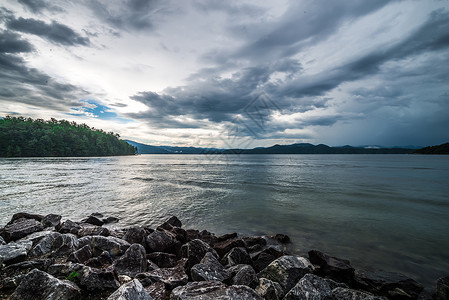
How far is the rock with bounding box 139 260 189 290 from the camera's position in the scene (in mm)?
4173

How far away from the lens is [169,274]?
15.0 ft

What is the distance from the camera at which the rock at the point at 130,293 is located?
9.68 ft

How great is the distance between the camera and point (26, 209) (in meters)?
12.1

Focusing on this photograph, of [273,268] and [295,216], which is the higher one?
[273,268]

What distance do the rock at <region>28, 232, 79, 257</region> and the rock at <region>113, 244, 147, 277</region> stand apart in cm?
195

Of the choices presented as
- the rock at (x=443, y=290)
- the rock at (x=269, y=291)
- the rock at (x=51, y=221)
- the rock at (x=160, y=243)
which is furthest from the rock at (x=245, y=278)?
the rock at (x=51, y=221)

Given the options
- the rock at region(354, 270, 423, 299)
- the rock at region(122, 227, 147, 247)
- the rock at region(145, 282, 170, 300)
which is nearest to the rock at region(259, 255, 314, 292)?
the rock at region(354, 270, 423, 299)

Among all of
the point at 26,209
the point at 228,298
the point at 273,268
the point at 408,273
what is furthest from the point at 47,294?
the point at 26,209

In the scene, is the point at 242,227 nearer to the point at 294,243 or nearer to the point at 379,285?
the point at 294,243

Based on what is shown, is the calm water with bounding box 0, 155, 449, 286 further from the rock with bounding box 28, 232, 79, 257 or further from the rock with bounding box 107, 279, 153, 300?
the rock with bounding box 107, 279, 153, 300

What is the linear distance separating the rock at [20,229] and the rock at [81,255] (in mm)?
3818

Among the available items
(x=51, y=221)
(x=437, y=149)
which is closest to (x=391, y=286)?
(x=51, y=221)

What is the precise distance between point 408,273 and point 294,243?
11.3ft

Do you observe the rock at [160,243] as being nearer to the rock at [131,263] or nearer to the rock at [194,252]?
the rock at [194,252]
